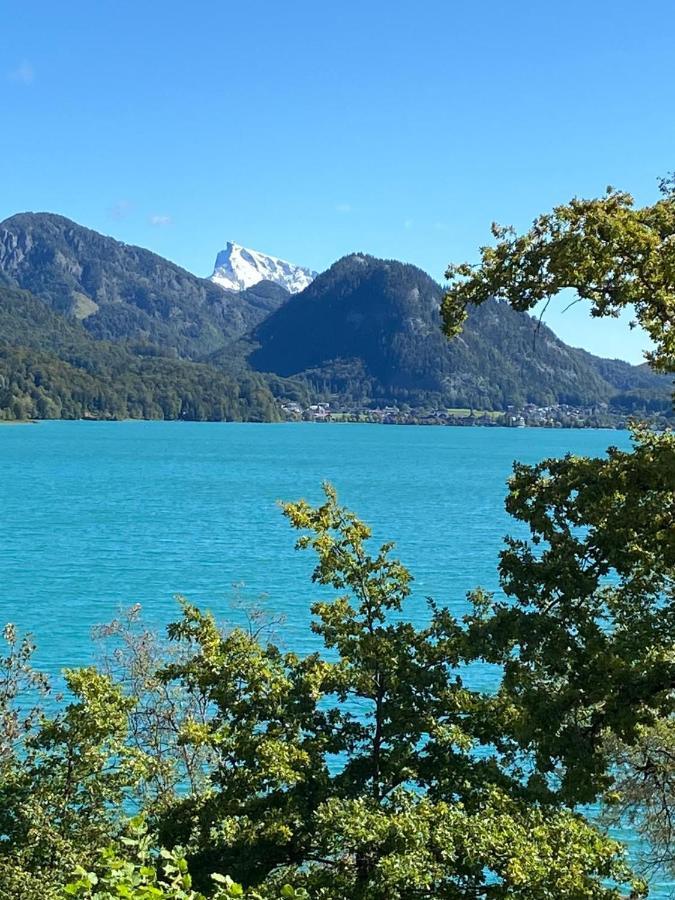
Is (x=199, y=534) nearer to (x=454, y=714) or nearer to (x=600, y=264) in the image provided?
(x=454, y=714)

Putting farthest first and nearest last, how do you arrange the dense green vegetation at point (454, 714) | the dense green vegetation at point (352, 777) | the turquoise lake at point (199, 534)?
the turquoise lake at point (199, 534) < the dense green vegetation at point (454, 714) < the dense green vegetation at point (352, 777)

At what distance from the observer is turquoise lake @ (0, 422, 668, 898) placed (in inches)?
1891

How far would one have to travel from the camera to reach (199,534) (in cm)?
7488

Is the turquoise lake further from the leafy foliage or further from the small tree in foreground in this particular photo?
the leafy foliage

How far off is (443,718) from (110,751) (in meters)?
5.22

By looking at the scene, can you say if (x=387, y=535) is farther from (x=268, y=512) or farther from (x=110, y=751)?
(x=110, y=751)

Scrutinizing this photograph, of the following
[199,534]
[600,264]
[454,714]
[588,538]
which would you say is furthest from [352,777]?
[199,534]

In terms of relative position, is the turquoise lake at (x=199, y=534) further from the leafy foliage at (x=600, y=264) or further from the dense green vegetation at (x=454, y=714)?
the leafy foliage at (x=600, y=264)

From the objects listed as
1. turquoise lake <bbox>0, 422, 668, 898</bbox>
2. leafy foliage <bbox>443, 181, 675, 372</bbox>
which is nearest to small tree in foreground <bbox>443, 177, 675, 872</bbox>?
leafy foliage <bbox>443, 181, 675, 372</bbox>

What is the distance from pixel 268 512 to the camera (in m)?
89.1

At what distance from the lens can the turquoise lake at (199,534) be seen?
48.0 meters

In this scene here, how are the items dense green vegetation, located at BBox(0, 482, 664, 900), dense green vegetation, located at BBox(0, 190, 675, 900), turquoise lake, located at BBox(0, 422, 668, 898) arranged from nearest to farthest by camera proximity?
dense green vegetation, located at BBox(0, 482, 664, 900)
dense green vegetation, located at BBox(0, 190, 675, 900)
turquoise lake, located at BBox(0, 422, 668, 898)

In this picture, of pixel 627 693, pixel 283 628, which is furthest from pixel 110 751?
pixel 283 628

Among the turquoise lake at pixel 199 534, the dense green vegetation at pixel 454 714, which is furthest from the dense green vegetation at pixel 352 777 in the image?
the turquoise lake at pixel 199 534
